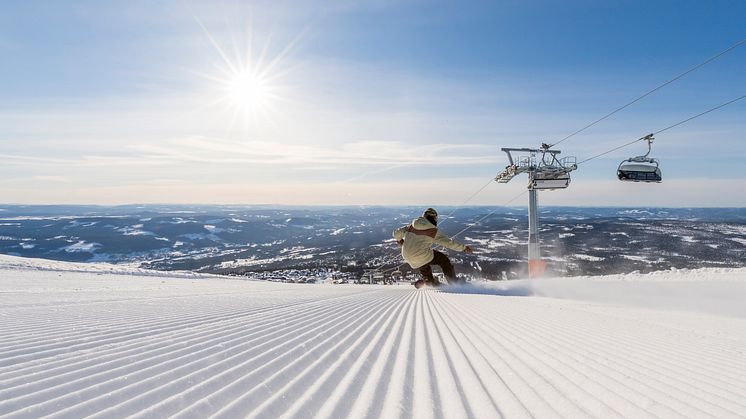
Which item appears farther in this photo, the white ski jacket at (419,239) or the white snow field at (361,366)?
the white ski jacket at (419,239)

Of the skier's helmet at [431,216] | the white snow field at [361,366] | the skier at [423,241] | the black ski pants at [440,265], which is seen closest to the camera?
the white snow field at [361,366]

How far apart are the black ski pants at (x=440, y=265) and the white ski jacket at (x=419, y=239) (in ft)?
0.94

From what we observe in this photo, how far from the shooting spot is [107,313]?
5938mm

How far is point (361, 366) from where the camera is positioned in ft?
10.1

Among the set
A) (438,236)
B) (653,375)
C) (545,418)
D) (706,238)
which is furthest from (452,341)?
(706,238)

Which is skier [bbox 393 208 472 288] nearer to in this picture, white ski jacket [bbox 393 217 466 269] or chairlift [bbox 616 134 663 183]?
white ski jacket [bbox 393 217 466 269]

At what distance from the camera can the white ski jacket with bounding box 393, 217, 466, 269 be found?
12.4 meters

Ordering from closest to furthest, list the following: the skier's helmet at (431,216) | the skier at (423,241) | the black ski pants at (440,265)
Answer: the skier at (423,241)
the skier's helmet at (431,216)
the black ski pants at (440,265)

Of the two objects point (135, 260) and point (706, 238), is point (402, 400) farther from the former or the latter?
point (135, 260)

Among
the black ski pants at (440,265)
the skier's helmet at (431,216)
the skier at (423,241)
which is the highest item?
the skier's helmet at (431,216)

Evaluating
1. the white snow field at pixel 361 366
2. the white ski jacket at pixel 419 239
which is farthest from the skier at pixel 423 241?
the white snow field at pixel 361 366

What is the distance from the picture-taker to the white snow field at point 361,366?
7.24 ft

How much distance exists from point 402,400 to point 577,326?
12.8 ft

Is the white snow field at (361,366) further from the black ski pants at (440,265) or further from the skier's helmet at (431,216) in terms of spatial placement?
the black ski pants at (440,265)
